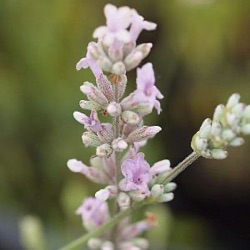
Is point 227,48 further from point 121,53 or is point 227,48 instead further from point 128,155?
point 121,53

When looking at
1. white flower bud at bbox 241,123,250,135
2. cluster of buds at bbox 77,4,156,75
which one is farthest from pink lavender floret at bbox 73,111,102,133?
white flower bud at bbox 241,123,250,135

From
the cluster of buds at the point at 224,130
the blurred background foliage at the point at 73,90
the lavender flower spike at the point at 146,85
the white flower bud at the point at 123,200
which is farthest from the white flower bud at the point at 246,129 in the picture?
the blurred background foliage at the point at 73,90

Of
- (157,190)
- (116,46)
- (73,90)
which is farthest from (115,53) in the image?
(73,90)

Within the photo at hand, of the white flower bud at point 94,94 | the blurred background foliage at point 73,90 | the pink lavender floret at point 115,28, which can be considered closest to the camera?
the pink lavender floret at point 115,28

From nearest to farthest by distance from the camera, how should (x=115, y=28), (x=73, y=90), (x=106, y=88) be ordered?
1. (x=115, y=28)
2. (x=106, y=88)
3. (x=73, y=90)

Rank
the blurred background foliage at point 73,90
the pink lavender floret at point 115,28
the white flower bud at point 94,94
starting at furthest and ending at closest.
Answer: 1. the blurred background foliage at point 73,90
2. the white flower bud at point 94,94
3. the pink lavender floret at point 115,28

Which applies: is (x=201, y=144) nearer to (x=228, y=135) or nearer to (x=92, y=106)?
(x=228, y=135)

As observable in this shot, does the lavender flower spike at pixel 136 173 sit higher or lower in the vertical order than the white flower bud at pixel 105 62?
lower

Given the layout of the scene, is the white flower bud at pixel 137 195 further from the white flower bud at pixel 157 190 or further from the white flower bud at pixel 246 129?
the white flower bud at pixel 246 129

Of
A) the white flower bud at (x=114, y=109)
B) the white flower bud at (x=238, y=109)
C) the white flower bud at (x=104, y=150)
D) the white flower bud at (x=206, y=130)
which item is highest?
the white flower bud at (x=114, y=109)
